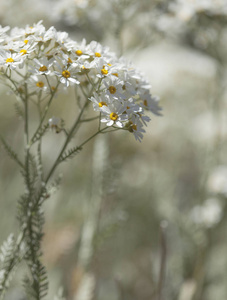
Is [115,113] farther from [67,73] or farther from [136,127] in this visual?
Answer: [67,73]

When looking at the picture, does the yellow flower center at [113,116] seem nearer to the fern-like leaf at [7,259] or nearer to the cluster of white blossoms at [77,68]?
the cluster of white blossoms at [77,68]

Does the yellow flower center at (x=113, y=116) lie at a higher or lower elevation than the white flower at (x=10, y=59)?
lower

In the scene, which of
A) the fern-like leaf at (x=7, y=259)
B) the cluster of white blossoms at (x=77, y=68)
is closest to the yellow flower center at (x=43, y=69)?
the cluster of white blossoms at (x=77, y=68)

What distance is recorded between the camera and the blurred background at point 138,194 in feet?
7.33

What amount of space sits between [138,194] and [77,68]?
2.94 meters

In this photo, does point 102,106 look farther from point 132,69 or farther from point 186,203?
point 186,203

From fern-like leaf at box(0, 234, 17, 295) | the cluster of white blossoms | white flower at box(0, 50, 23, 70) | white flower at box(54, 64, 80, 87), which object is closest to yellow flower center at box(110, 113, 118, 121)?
the cluster of white blossoms

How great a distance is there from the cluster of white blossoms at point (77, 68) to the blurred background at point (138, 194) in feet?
1.73

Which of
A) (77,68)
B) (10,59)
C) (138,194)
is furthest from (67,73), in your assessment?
(138,194)

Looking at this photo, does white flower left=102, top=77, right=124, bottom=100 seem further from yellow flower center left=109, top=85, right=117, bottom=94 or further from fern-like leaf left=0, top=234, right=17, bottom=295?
fern-like leaf left=0, top=234, right=17, bottom=295

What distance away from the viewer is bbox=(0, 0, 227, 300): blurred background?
7.33ft

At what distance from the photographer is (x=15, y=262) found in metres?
1.23

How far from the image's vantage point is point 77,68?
1.18 metres

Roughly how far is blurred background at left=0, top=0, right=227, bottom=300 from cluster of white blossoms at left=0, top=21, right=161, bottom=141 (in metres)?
0.53
